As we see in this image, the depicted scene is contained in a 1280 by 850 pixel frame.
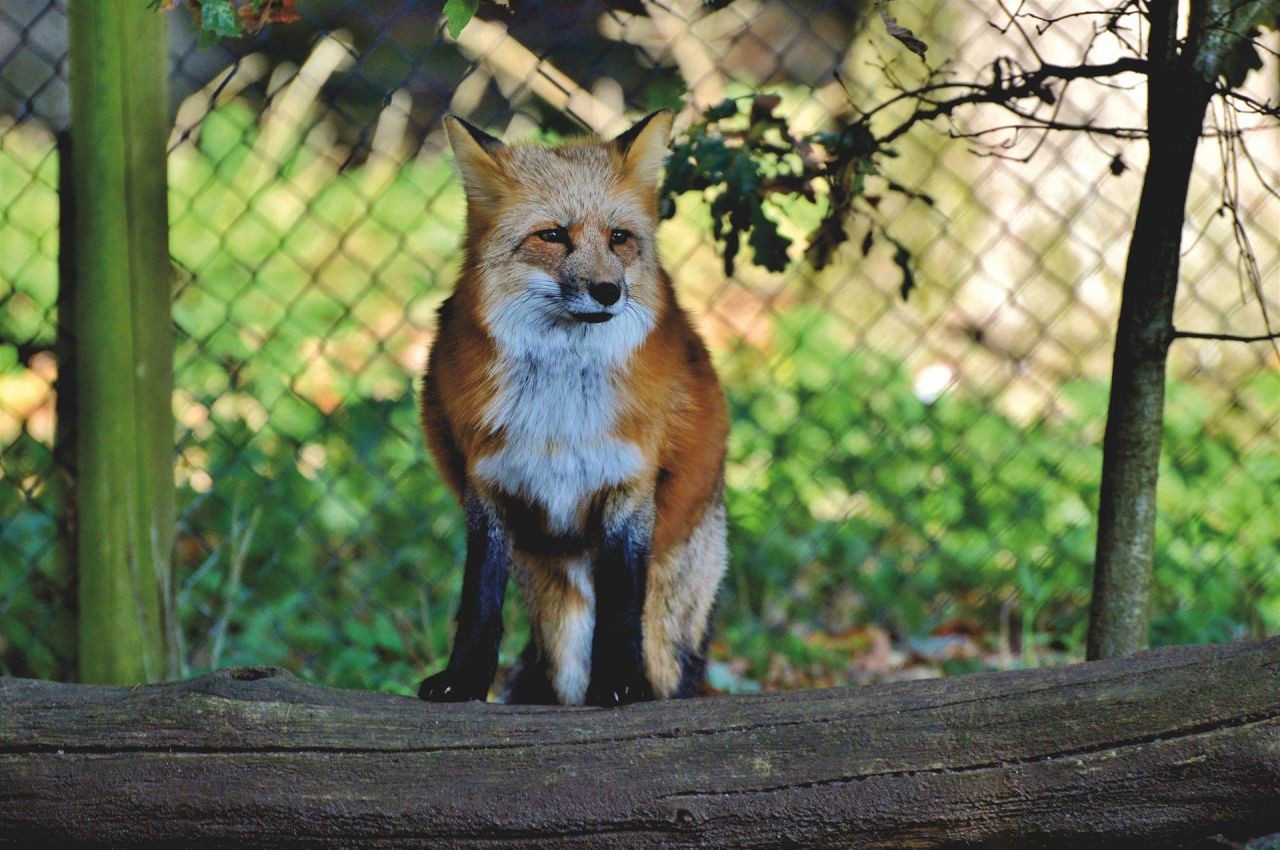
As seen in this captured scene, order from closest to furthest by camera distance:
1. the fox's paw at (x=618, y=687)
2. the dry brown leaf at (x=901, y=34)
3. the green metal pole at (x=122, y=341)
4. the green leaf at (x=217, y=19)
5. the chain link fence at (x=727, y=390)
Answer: the dry brown leaf at (x=901, y=34), the green leaf at (x=217, y=19), the fox's paw at (x=618, y=687), the green metal pole at (x=122, y=341), the chain link fence at (x=727, y=390)

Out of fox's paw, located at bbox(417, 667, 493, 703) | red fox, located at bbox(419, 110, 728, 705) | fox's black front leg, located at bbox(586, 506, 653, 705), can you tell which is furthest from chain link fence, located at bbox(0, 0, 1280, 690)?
fox's paw, located at bbox(417, 667, 493, 703)

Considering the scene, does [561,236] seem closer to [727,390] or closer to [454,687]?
[454,687]

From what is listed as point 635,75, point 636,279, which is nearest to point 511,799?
point 636,279

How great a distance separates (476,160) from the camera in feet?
9.71

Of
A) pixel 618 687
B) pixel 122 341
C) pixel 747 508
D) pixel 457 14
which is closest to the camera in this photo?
pixel 457 14

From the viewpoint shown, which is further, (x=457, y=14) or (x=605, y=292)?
(x=605, y=292)

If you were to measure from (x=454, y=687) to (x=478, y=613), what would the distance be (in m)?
0.17

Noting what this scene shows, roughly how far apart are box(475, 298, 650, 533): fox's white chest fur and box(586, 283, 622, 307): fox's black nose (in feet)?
0.48

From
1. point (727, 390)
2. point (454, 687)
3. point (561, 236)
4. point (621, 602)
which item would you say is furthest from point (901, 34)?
point (727, 390)

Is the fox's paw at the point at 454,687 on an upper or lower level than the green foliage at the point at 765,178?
lower

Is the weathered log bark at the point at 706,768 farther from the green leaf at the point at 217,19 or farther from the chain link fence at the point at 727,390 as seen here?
the chain link fence at the point at 727,390

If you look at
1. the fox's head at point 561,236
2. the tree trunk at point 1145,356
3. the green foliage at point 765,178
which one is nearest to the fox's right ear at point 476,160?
the fox's head at point 561,236

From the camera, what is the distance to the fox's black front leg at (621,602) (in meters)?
2.87

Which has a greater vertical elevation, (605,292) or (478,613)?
(605,292)
